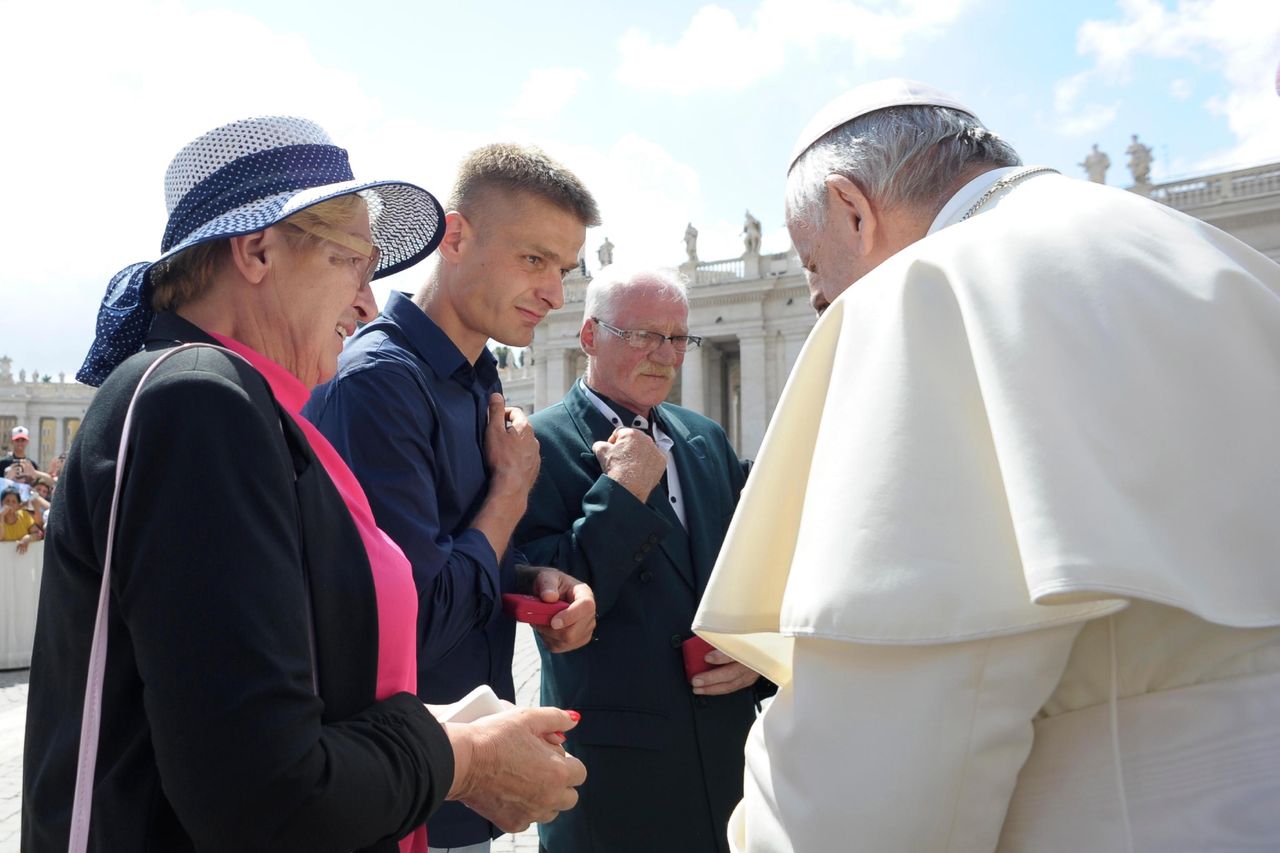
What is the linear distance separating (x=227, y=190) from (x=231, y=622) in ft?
2.61

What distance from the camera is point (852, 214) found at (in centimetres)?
180

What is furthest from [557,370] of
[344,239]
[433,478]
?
[344,239]

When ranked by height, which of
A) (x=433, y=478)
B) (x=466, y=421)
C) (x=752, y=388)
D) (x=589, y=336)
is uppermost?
(x=752, y=388)

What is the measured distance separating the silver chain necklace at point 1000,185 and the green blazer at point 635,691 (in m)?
1.32

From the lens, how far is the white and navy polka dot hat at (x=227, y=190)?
150 cm

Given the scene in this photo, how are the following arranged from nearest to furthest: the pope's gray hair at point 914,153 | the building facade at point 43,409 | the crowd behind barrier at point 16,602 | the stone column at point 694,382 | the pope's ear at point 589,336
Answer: the pope's gray hair at point 914,153, the pope's ear at point 589,336, the crowd behind barrier at point 16,602, the stone column at point 694,382, the building facade at point 43,409

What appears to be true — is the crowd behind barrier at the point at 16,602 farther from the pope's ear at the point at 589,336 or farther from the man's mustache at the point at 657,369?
the man's mustache at the point at 657,369

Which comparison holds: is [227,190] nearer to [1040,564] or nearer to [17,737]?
[1040,564]

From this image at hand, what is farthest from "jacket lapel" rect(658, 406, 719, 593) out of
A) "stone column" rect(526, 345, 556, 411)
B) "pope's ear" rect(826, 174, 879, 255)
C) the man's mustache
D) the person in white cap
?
"stone column" rect(526, 345, 556, 411)

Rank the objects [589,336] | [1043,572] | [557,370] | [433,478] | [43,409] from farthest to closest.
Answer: [43,409]
[557,370]
[589,336]
[433,478]
[1043,572]

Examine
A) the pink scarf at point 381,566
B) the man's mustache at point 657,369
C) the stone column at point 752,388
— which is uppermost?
the stone column at point 752,388

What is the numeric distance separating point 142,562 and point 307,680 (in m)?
0.25

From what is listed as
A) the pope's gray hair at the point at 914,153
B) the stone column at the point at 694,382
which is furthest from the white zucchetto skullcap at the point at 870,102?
the stone column at the point at 694,382

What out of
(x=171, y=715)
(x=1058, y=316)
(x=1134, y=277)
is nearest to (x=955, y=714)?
(x=1058, y=316)
